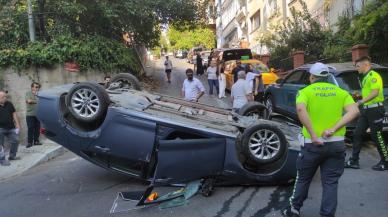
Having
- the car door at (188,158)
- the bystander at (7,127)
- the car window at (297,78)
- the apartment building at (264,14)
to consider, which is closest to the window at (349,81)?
the car window at (297,78)

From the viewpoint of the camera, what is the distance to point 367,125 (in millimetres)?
7176

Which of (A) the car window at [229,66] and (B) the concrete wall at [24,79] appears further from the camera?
(A) the car window at [229,66]

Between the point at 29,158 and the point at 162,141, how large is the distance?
502cm

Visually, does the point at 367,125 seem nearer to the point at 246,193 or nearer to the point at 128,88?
the point at 246,193

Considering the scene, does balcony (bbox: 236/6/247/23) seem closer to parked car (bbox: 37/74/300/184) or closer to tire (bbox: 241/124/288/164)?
parked car (bbox: 37/74/300/184)

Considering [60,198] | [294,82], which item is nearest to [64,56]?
[294,82]

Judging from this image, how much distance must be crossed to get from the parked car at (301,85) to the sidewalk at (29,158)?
477cm

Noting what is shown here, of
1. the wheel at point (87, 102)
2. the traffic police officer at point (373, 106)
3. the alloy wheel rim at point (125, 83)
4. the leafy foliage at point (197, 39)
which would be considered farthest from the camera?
the leafy foliage at point (197, 39)

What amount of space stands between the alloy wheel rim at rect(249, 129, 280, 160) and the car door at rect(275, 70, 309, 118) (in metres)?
4.19

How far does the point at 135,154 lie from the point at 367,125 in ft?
11.6

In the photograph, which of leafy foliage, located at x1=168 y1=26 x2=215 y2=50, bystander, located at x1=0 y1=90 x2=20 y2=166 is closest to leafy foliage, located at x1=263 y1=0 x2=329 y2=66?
bystander, located at x1=0 y1=90 x2=20 y2=166

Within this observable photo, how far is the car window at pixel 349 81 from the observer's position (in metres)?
8.65

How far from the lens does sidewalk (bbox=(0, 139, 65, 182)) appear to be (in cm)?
893

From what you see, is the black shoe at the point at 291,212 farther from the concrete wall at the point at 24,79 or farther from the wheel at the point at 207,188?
Result: the concrete wall at the point at 24,79
